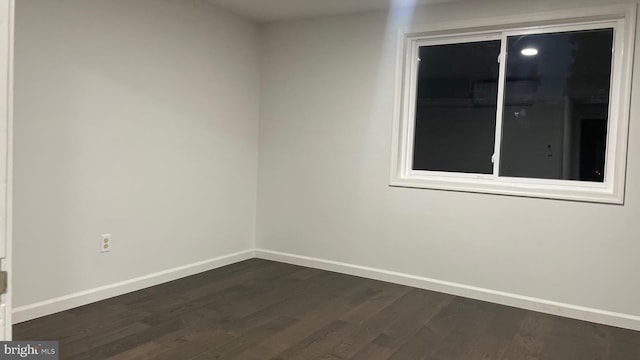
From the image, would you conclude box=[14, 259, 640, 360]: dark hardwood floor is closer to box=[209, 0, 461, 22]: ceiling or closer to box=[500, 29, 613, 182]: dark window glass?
box=[500, 29, 613, 182]: dark window glass

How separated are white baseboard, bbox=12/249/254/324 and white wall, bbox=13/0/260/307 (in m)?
0.04

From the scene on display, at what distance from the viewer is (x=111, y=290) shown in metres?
3.43

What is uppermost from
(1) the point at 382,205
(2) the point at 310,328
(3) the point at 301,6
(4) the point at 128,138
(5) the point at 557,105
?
(3) the point at 301,6

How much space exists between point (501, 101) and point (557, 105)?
39 cm

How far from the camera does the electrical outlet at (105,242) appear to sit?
3354mm

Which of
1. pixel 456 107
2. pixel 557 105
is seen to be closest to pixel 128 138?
pixel 456 107

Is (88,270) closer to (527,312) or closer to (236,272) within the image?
(236,272)

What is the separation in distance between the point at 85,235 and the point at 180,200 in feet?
2.82

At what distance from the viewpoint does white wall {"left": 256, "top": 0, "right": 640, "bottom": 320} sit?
11.0 feet

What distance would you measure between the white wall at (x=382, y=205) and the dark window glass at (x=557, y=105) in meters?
0.26

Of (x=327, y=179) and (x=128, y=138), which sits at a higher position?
(x=128, y=138)
